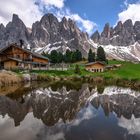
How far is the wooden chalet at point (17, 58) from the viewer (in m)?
82.2

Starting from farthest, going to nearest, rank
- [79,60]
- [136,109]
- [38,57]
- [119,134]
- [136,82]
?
1. [79,60]
2. [38,57]
3. [136,82]
4. [136,109]
5. [119,134]

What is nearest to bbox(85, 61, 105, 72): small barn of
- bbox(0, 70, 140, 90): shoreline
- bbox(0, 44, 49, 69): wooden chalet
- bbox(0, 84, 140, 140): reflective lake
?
bbox(0, 44, 49, 69): wooden chalet

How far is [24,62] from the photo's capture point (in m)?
83.2

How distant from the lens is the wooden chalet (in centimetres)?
8219

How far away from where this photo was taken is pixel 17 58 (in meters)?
86.2

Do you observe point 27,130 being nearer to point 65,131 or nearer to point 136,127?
point 65,131

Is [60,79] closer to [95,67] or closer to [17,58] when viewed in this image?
[17,58]

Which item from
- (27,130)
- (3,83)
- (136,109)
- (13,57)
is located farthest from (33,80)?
(27,130)

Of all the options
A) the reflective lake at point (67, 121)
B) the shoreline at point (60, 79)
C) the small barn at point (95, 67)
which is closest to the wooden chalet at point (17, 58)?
the shoreline at point (60, 79)

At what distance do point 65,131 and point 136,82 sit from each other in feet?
153

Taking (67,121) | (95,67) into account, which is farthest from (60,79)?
(67,121)

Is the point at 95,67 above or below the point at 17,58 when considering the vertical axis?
below

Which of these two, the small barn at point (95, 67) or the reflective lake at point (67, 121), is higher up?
the small barn at point (95, 67)

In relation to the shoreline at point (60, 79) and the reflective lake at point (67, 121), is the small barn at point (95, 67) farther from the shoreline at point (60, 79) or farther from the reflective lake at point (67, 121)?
the reflective lake at point (67, 121)
